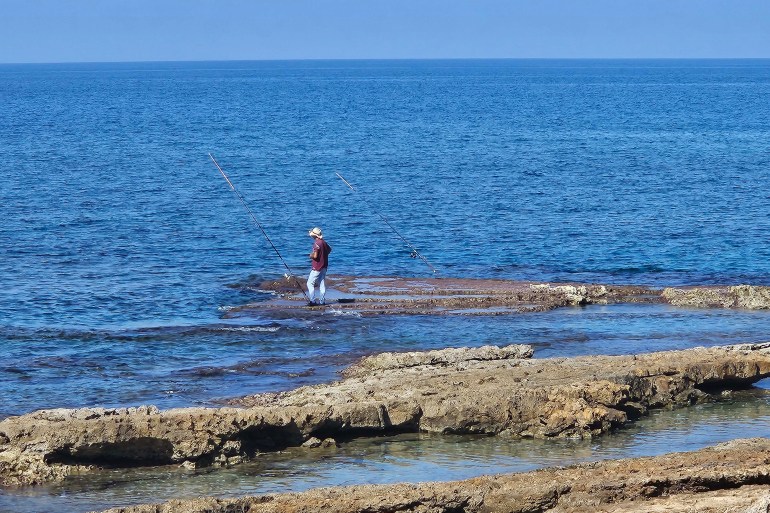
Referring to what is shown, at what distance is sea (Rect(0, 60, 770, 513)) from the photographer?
14.1m

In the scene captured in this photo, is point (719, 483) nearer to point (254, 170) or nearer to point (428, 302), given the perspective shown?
point (428, 302)

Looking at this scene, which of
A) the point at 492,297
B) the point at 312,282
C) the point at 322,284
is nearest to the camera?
the point at 312,282

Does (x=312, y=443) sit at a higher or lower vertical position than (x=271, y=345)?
higher

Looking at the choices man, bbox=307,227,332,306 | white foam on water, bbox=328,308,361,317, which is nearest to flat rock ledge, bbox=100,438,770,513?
white foam on water, bbox=328,308,361,317

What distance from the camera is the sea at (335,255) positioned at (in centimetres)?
1412

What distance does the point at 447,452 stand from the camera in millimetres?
13734

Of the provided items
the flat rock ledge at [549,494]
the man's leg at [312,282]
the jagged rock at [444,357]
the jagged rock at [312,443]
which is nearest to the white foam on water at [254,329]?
the man's leg at [312,282]

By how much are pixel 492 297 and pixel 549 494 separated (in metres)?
14.3

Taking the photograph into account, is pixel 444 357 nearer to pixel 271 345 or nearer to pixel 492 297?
pixel 271 345

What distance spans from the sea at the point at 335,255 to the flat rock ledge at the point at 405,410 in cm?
27

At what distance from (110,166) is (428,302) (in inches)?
1351

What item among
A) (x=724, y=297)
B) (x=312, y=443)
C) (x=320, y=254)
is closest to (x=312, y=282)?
(x=320, y=254)

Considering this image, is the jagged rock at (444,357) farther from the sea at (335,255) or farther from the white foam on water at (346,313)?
the white foam on water at (346,313)

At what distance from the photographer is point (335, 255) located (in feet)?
105
